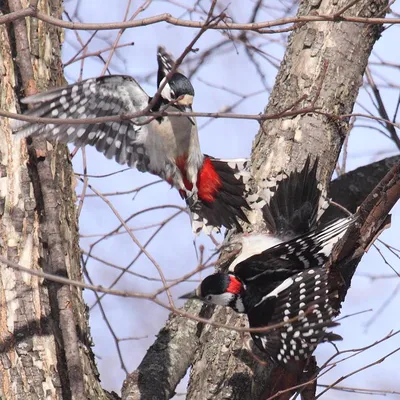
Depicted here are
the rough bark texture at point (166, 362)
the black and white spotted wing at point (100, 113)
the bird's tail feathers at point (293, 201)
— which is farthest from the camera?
the bird's tail feathers at point (293, 201)

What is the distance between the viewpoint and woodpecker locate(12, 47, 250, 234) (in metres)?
3.20

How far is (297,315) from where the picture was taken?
3.09 metres

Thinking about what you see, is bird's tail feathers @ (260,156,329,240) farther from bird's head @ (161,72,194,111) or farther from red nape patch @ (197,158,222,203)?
bird's head @ (161,72,194,111)

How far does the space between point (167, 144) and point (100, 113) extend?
0.41 m

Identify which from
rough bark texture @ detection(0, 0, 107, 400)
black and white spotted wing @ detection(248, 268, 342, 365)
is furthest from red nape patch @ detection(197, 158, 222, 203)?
rough bark texture @ detection(0, 0, 107, 400)

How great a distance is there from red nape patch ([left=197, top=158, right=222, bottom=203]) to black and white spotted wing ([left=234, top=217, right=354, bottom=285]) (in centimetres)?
44

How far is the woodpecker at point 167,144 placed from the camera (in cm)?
320

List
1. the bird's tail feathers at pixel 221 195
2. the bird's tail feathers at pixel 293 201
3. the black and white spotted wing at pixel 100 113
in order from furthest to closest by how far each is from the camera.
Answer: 1. the bird's tail feathers at pixel 221 195
2. the bird's tail feathers at pixel 293 201
3. the black and white spotted wing at pixel 100 113

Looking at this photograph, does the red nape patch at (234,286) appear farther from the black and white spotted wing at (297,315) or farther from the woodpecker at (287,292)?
the black and white spotted wing at (297,315)

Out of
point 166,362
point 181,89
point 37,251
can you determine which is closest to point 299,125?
point 181,89

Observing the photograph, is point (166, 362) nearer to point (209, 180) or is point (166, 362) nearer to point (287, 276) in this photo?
point (287, 276)

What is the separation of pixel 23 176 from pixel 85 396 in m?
0.87

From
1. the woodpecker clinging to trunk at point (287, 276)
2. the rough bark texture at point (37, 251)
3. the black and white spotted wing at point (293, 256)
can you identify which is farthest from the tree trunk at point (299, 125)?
the rough bark texture at point (37, 251)

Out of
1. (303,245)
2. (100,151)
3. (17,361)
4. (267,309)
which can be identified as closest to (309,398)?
(267,309)
